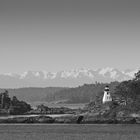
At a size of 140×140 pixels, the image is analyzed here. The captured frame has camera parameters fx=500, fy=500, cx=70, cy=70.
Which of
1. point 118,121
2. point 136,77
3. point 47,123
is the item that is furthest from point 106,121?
point 136,77

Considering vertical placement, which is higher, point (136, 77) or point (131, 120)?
point (136, 77)

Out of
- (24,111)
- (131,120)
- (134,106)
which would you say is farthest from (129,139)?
(24,111)

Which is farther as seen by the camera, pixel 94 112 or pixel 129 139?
pixel 94 112

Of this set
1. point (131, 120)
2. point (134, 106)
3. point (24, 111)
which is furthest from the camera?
point (24, 111)

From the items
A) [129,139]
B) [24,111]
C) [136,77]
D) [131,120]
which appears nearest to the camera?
[129,139]

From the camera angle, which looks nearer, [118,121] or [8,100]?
[118,121]

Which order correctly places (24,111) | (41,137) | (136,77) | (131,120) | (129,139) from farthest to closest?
(24,111) < (136,77) < (131,120) < (41,137) < (129,139)

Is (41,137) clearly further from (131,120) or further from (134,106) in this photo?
(134,106)

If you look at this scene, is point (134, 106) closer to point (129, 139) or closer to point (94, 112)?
point (94, 112)

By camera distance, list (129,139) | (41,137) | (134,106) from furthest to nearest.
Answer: (134,106) → (41,137) → (129,139)

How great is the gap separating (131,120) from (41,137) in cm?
3981

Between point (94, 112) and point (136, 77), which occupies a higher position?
point (136, 77)

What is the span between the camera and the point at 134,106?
396 ft

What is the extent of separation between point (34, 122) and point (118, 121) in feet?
71.4
